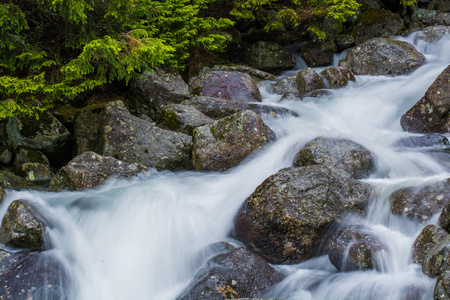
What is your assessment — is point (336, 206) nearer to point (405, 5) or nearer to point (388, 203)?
point (388, 203)

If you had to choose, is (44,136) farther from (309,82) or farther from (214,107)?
(309,82)

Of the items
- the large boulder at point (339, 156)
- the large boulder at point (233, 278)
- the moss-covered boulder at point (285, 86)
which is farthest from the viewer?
the moss-covered boulder at point (285, 86)

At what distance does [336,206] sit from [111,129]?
14.1 feet

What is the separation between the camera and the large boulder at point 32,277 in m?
3.92

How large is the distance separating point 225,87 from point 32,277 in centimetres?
663

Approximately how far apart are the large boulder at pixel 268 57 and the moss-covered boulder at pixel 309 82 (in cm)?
269

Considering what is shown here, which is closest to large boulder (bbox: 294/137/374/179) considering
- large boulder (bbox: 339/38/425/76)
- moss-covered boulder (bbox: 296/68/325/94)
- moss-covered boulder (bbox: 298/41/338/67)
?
moss-covered boulder (bbox: 296/68/325/94)

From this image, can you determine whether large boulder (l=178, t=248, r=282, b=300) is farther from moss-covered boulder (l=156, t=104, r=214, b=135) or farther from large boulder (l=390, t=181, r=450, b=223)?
moss-covered boulder (l=156, t=104, r=214, b=135)

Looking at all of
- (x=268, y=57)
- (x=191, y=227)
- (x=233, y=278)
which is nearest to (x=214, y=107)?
(x=191, y=227)

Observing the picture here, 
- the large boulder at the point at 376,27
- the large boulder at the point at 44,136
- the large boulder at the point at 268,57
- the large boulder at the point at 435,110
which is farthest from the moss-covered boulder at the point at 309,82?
the large boulder at the point at 44,136

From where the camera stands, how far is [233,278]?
4.04m

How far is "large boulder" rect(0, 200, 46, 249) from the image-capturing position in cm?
438

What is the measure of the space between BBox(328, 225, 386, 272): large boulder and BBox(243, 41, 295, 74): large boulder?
9129 mm

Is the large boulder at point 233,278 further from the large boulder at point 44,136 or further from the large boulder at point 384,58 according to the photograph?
the large boulder at point 384,58
